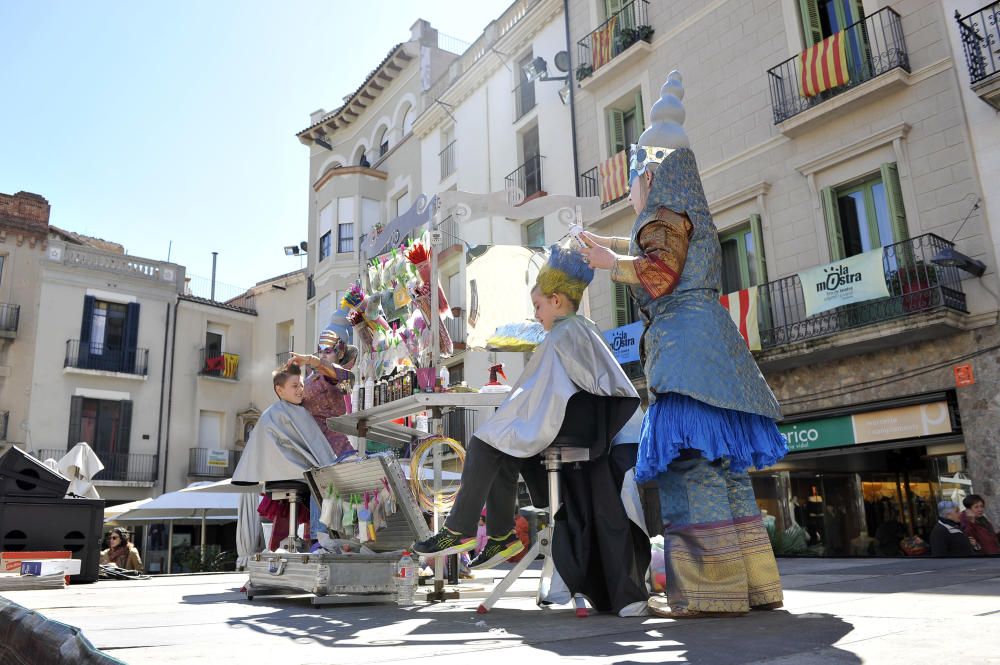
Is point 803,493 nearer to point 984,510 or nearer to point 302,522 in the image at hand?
point 984,510

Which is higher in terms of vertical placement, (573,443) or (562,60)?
(562,60)

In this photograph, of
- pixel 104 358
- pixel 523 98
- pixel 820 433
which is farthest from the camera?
pixel 104 358

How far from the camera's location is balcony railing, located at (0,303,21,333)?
25.3 m

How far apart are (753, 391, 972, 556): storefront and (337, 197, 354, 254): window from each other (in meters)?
17.1

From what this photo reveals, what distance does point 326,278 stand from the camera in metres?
26.7

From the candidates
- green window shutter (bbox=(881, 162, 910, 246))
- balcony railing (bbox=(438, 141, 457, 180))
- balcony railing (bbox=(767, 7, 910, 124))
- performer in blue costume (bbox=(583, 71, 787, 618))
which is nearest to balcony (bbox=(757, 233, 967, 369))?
green window shutter (bbox=(881, 162, 910, 246))

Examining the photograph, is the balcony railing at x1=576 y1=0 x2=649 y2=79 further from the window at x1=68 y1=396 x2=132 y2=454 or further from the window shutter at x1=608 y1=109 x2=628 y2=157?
the window at x1=68 y1=396 x2=132 y2=454

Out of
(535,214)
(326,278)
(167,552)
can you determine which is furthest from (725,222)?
(167,552)

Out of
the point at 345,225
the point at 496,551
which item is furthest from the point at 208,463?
Result: the point at 496,551

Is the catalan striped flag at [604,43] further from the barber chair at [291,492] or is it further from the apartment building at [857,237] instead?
the barber chair at [291,492]

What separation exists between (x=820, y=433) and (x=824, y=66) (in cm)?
588

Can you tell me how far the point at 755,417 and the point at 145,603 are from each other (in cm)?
390

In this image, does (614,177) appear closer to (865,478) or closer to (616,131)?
(616,131)

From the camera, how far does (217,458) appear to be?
2883cm
